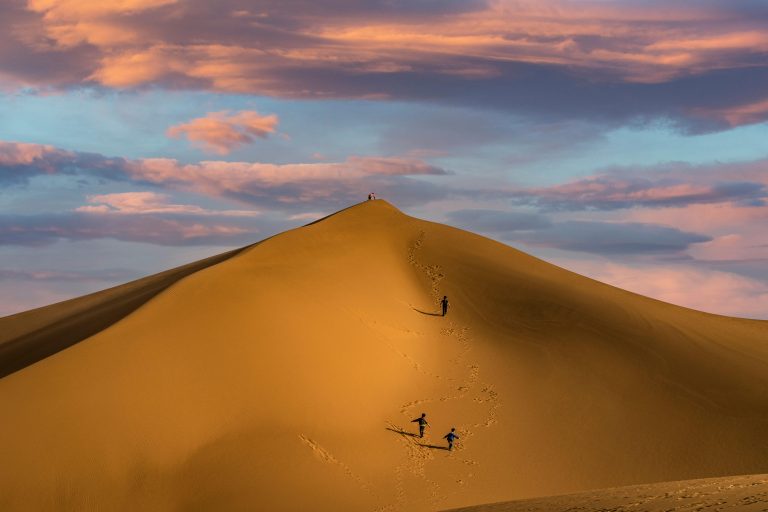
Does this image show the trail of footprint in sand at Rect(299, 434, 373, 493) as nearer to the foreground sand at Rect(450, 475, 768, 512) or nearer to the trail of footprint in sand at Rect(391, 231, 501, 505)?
the trail of footprint in sand at Rect(391, 231, 501, 505)

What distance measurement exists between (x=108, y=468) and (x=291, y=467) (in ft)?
15.9

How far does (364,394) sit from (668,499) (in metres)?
13.2

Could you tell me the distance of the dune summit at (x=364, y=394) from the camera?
25.0m

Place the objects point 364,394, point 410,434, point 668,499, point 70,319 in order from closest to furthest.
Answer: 1. point 668,499
2. point 410,434
3. point 364,394
4. point 70,319

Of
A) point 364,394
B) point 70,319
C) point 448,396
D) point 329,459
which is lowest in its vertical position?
point 329,459

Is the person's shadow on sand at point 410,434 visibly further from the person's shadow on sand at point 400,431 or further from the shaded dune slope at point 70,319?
the shaded dune slope at point 70,319

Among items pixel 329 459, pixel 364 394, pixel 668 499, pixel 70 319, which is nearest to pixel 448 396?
pixel 364 394

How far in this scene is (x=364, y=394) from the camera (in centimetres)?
2973

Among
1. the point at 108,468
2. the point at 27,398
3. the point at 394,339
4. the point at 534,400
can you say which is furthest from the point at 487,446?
the point at 27,398

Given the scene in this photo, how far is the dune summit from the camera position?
82.1 feet

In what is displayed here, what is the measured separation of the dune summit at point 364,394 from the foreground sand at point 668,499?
5716mm

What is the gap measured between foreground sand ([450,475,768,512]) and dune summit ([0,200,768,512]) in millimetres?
5716

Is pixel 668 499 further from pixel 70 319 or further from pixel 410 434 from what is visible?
pixel 70 319

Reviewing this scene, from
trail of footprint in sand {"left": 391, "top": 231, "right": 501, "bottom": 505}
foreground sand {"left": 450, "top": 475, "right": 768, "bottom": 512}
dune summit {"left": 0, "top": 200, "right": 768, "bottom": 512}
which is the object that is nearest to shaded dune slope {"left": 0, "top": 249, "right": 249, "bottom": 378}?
dune summit {"left": 0, "top": 200, "right": 768, "bottom": 512}
